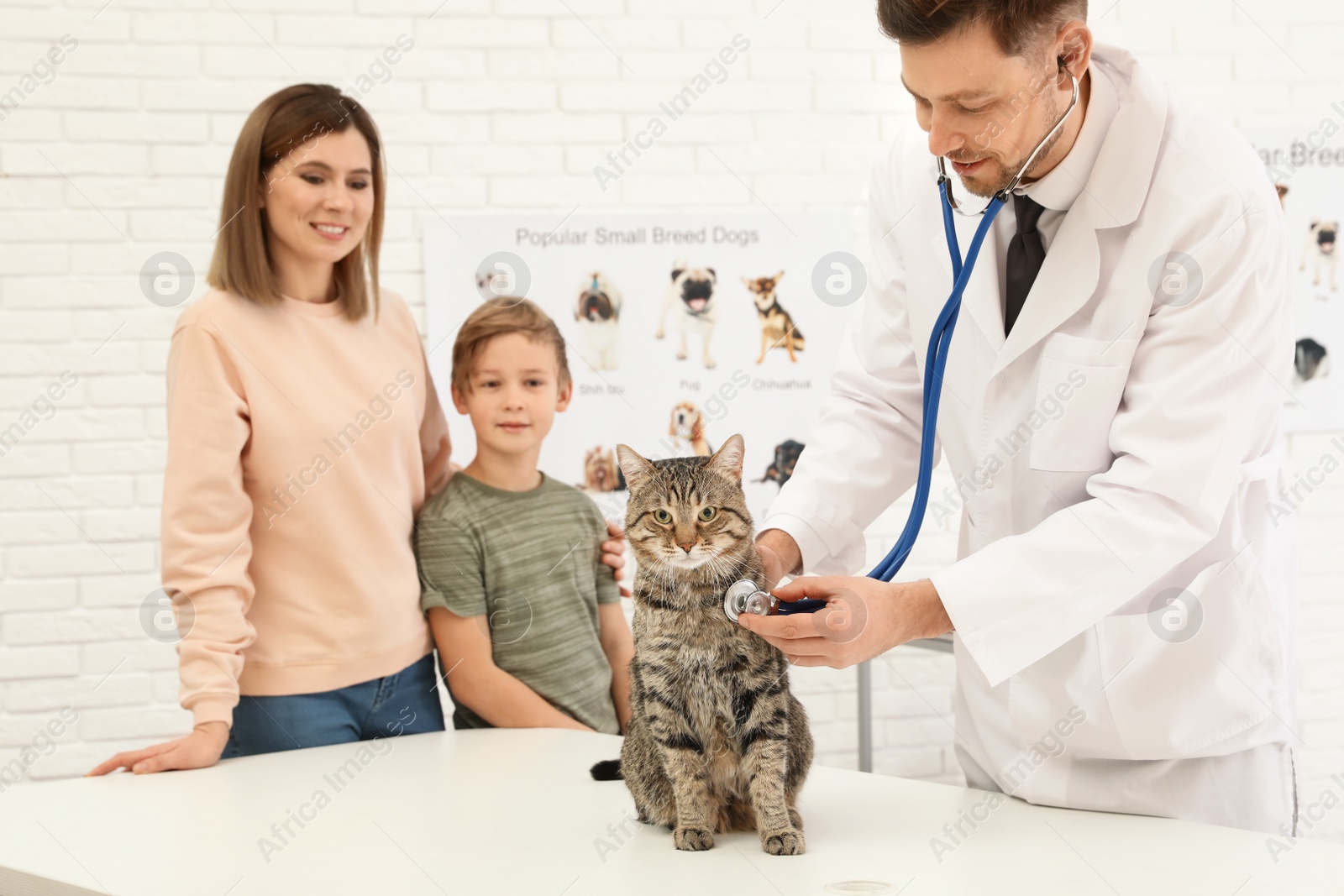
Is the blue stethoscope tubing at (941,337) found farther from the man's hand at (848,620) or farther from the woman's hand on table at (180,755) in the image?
the woman's hand on table at (180,755)

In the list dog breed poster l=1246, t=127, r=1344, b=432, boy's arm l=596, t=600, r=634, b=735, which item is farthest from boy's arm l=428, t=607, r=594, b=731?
dog breed poster l=1246, t=127, r=1344, b=432

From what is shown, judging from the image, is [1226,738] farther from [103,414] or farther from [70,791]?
[103,414]

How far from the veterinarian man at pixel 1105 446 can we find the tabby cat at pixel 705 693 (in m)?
0.07

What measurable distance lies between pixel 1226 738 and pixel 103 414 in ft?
8.67

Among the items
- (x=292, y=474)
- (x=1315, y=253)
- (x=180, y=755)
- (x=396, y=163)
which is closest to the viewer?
(x=180, y=755)

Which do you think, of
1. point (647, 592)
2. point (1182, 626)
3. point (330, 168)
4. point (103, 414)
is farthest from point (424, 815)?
point (103, 414)

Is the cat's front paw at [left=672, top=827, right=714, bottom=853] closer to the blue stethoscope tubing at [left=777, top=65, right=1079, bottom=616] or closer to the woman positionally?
the blue stethoscope tubing at [left=777, top=65, right=1079, bottom=616]

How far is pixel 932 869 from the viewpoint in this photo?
1.07 meters

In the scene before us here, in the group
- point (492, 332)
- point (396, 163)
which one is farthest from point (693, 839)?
point (396, 163)

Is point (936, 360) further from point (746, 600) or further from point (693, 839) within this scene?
point (693, 839)

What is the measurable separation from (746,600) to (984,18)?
68 cm

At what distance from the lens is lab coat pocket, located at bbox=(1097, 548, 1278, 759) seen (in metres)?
1.24

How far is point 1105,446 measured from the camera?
1.28 metres

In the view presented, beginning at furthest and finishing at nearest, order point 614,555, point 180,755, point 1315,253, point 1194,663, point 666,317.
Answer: point 1315,253, point 666,317, point 614,555, point 180,755, point 1194,663
